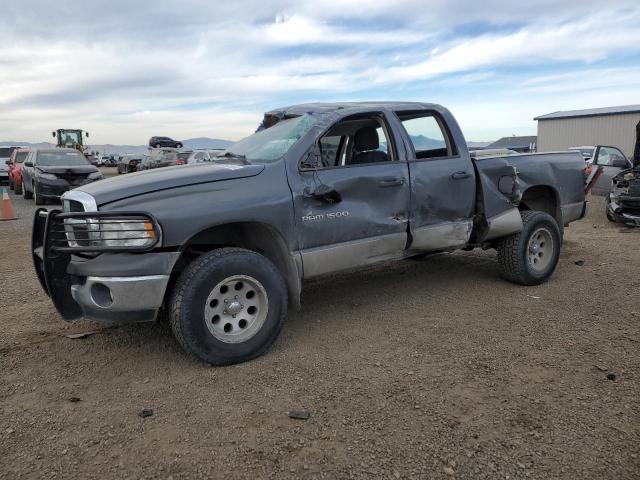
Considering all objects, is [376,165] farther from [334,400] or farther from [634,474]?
[634,474]

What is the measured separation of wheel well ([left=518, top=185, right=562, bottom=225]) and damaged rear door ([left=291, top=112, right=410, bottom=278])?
82.6 inches

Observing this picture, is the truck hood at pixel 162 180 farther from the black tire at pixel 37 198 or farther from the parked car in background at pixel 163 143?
the parked car in background at pixel 163 143

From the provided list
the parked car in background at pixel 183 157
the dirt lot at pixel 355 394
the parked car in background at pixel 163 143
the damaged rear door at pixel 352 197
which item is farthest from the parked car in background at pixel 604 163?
the parked car in background at pixel 163 143

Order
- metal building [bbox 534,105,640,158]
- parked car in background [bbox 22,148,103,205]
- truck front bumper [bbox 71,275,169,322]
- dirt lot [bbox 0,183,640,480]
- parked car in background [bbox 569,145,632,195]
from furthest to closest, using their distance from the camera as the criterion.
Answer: metal building [bbox 534,105,640,158], parked car in background [bbox 22,148,103,205], parked car in background [bbox 569,145,632,195], truck front bumper [bbox 71,275,169,322], dirt lot [bbox 0,183,640,480]

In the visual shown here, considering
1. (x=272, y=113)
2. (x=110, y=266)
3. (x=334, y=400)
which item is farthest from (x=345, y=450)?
(x=272, y=113)

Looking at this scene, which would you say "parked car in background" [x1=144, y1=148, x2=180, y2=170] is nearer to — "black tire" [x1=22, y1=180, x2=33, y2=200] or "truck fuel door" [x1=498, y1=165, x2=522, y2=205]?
"black tire" [x1=22, y1=180, x2=33, y2=200]

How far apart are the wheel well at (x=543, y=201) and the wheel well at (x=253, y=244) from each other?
317 centimetres

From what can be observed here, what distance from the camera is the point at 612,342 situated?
4.05m

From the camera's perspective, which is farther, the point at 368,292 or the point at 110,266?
the point at 368,292

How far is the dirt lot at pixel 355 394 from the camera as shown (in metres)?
2.64

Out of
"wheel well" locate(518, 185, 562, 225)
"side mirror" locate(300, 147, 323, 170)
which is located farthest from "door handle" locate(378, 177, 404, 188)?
"wheel well" locate(518, 185, 562, 225)

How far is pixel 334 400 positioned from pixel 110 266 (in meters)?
1.66

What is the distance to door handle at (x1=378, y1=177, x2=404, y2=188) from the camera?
173 inches

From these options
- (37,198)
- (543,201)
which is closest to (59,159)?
(37,198)
